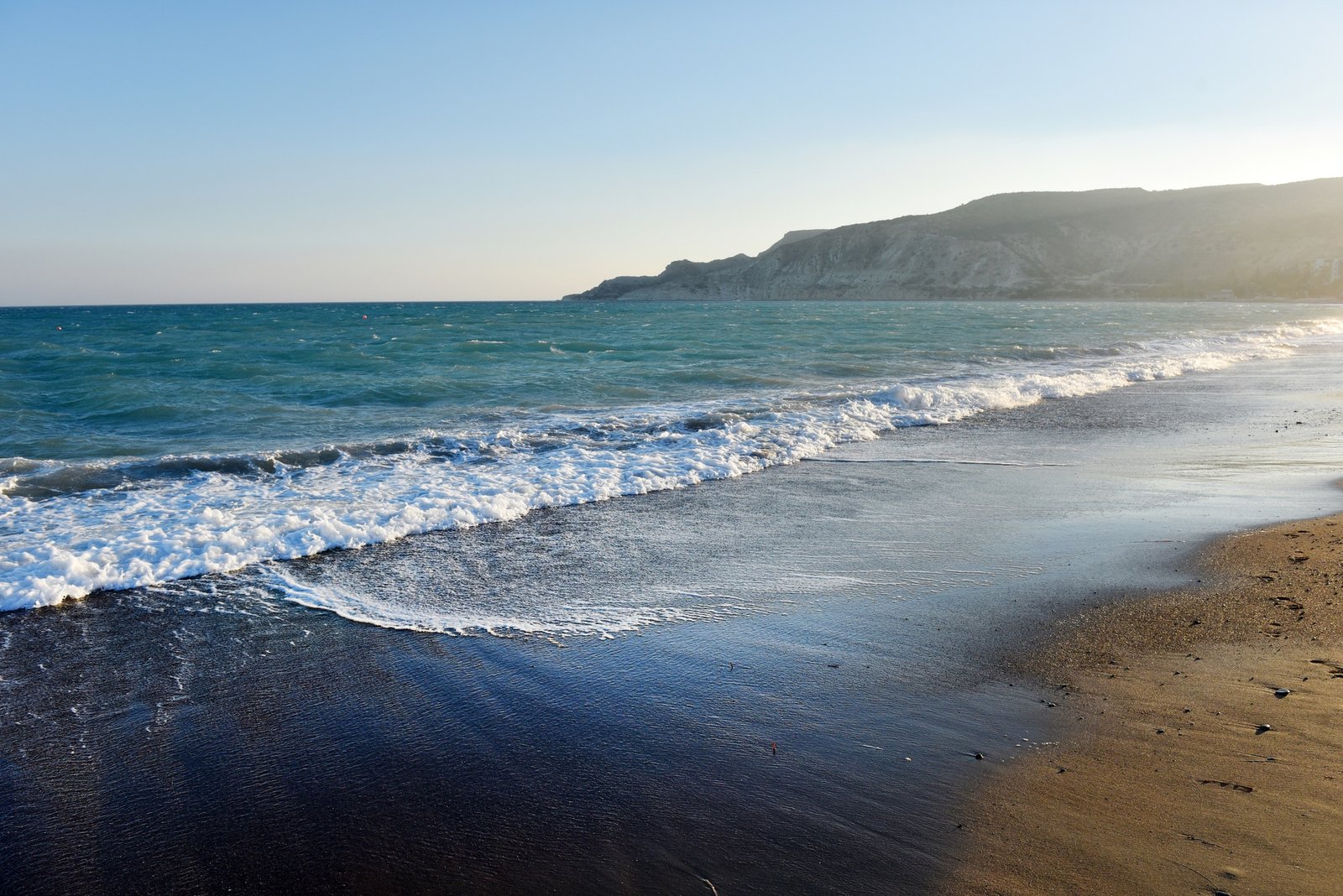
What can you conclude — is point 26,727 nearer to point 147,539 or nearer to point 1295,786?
point 147,539

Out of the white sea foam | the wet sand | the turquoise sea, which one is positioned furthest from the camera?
the white sea foam

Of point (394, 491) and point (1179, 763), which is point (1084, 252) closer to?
point (394, 491)

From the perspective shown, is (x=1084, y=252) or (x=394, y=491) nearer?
(x=394, y=491)

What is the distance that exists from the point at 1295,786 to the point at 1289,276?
9858cm

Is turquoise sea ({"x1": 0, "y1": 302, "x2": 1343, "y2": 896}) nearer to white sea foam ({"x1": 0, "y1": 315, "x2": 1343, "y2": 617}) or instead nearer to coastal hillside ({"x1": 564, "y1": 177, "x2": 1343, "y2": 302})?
white sea foam ({"x1": 0, "y1": 315, "x2": 1343, "y2": 617})

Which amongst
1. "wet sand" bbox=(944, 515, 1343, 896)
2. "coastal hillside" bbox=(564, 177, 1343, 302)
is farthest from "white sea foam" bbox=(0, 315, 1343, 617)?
"coastal hillside" bbox=(564, 177, 1343, 302)

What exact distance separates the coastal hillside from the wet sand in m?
91.5

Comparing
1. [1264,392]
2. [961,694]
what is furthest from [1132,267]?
[961,694]

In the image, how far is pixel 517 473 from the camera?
390 inches

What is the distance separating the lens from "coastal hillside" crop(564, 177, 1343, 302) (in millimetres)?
90000

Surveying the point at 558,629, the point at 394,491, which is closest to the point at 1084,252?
the point at 394,491

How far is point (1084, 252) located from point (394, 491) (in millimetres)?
123625

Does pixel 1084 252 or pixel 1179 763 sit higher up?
pixel 1084 252

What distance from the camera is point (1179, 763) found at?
3.49 m
